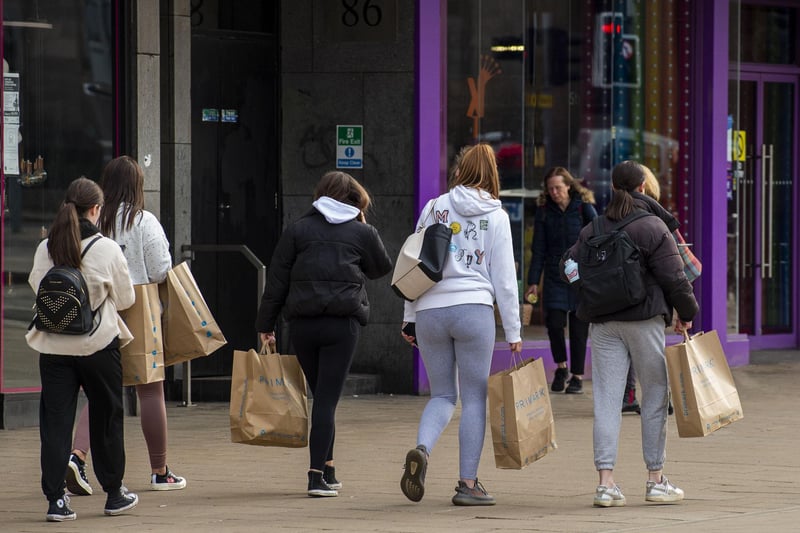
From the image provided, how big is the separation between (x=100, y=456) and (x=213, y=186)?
18.7 feet

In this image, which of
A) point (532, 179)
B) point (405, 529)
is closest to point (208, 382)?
point (532, 179)

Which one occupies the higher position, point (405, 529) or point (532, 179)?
point (532, 179)

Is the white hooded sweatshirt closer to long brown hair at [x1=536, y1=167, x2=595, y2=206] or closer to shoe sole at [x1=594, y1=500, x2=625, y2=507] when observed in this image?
shoe sole at [x1=594, y1=500, x2=625, y2=507]

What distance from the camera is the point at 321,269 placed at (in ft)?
27.1

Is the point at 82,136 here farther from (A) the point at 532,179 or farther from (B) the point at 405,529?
(B) the point at 405,529

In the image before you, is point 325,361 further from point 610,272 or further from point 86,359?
point 610,272

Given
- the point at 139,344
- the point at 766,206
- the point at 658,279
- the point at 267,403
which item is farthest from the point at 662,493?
the point at 766,206

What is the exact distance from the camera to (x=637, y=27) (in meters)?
14.7

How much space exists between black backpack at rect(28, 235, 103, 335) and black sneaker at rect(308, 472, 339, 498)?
1510mm

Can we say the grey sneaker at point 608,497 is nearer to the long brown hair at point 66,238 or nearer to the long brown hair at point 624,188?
the long brown hair at point 624,188

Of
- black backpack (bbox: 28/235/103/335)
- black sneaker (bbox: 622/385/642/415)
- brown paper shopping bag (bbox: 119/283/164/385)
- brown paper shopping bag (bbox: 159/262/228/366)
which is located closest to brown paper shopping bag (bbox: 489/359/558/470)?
brown paper shopping bag (bbox: 159/262/228/366)

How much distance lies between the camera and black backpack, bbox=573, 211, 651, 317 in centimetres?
791

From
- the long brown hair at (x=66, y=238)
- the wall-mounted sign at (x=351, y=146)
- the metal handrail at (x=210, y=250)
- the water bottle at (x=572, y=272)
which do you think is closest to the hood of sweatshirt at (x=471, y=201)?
the water bottle at (x=572, y=272)

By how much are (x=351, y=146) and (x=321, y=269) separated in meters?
4.95
